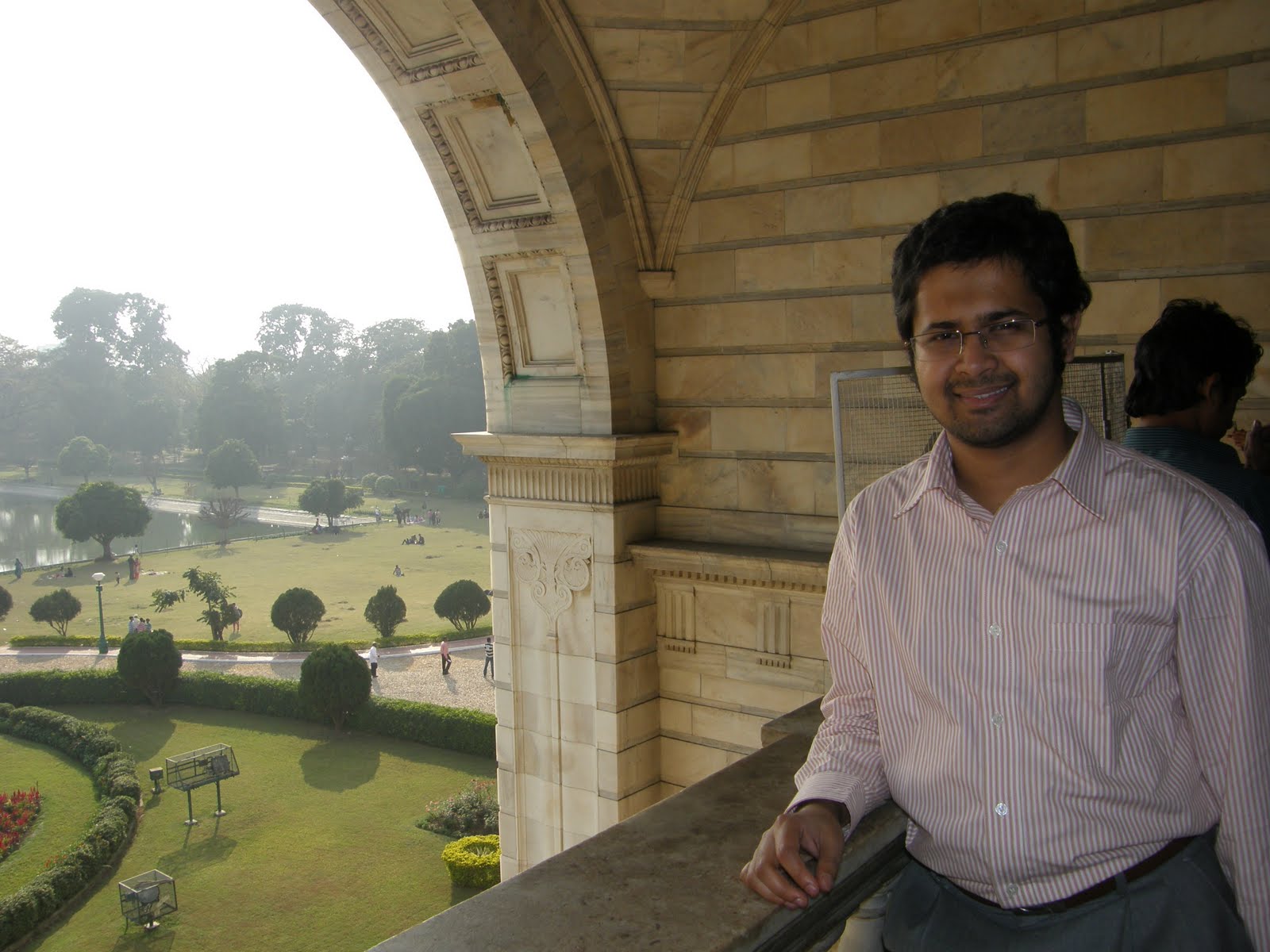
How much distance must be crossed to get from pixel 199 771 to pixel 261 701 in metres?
4.64

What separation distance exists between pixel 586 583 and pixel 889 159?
11.2ft

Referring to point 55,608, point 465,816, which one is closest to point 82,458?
point 55,608

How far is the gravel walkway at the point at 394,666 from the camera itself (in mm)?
22672

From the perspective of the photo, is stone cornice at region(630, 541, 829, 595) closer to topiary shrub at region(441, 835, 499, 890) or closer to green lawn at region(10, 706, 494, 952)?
topiary shrub at region(441, 835, 499, 890)

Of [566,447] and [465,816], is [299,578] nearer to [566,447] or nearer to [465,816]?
[465,816]

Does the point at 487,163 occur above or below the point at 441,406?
above

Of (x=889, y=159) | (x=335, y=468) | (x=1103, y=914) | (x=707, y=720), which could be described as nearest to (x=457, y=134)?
(x=889, y=159)

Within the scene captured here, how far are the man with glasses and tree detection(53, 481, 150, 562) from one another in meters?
35.3

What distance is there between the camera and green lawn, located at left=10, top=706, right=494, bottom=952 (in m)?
13.4

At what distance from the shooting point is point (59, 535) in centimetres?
4197

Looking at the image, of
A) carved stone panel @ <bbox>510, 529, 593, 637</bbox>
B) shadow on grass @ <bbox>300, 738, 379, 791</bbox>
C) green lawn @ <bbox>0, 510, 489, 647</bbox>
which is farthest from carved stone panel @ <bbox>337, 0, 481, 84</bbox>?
green lawn @ <bbox>0, 510, 489, 647</bbox>

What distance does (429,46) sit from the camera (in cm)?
629

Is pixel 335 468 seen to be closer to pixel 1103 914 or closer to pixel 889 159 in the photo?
pixel 889 159

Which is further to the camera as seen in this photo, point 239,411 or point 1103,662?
point 239,411
